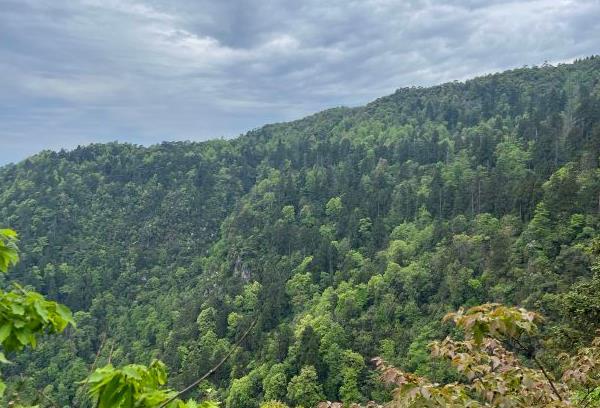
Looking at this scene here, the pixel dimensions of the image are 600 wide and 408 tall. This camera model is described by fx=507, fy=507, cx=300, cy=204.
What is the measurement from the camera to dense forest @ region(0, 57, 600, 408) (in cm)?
4816

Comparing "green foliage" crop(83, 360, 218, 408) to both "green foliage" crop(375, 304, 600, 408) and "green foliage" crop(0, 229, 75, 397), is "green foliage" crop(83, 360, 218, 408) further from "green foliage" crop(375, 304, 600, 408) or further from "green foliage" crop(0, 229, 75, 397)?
"green foliage" crop(375, 304, 600, 408)

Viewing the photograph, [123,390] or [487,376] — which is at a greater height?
[123,390]

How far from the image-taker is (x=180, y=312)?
289 feet

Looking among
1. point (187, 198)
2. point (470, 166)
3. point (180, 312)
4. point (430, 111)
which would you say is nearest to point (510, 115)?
point (430, 111)

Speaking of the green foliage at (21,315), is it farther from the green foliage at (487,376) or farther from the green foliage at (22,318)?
the green foliage at (487,376)

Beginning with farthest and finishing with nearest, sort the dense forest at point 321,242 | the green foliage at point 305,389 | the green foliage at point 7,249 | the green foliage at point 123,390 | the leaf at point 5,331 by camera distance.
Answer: the dense forest at point 321,242
the green foliage at point 305,389
the green foliage at point 7,249
the leaf at point 5,331
the green foliage at point 123,390

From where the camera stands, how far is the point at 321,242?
272 feet

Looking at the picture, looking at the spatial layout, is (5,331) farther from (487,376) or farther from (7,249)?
(487,376)

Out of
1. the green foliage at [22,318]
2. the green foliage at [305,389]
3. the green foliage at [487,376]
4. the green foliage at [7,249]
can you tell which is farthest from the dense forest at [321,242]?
the green foliage at [487,376]

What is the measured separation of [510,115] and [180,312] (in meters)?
99.0

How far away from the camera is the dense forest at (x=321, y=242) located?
48.2m

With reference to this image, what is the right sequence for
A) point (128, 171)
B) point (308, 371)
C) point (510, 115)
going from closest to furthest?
1. point (308, 371)
2. point (510, 115)
3. point (128, 171)

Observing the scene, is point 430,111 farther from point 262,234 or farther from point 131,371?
point 131,371

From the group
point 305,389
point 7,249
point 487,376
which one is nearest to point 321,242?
point 305,389
